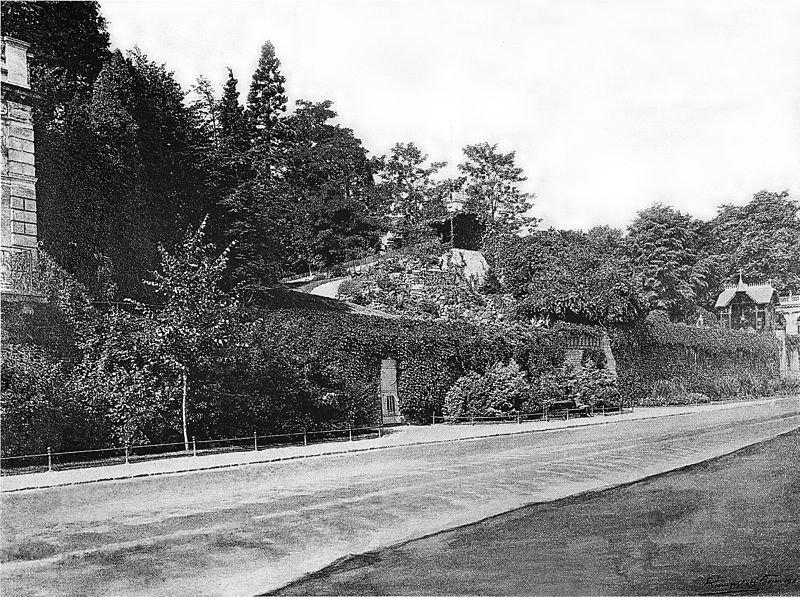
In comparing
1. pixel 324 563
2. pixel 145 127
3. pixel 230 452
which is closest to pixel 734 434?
pixel 230 452

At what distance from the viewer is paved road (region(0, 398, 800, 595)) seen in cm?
684

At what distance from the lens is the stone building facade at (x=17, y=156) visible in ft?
60.5

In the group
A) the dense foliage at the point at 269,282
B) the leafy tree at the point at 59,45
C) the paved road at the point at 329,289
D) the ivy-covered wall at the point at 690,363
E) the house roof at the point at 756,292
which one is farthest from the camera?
the house roof at the point at 756,292

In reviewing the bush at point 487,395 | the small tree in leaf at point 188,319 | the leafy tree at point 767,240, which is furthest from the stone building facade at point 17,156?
the leafy tree at point 767,240

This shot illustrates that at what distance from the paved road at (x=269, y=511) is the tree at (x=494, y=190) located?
30.3 meters

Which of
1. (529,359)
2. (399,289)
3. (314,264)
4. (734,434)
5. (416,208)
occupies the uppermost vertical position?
(416,208)

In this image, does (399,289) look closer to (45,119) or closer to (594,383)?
(594,383)

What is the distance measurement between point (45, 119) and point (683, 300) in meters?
43.5

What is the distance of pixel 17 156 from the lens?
19031 millimetres

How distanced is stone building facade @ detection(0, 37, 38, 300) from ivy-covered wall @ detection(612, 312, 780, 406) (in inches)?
888

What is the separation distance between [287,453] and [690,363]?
25892mm

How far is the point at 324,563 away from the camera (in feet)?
23.4
